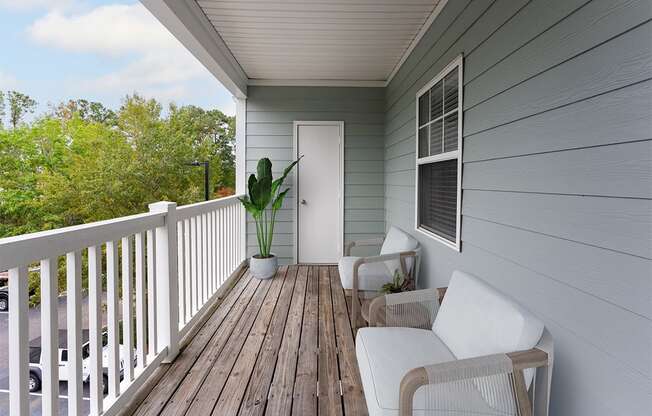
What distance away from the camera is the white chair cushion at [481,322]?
4.49 feet

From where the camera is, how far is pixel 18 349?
1.24 meters

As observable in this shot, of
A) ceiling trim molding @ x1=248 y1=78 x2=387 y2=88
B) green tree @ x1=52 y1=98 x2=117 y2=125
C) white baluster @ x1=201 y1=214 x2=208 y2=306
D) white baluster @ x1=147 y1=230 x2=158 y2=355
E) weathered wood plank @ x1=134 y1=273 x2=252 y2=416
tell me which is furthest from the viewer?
green tree @ x1=52 y1=98 x2=117 y2=125

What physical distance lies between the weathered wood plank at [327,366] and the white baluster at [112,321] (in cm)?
106

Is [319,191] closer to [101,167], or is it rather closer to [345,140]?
[345,140]

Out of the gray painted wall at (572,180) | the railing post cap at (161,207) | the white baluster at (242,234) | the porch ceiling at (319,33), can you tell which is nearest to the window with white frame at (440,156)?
the gray painted wall at (572,180)

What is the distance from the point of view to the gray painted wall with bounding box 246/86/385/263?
5109mm

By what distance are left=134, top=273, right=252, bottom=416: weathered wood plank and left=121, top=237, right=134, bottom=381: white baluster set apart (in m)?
0.17

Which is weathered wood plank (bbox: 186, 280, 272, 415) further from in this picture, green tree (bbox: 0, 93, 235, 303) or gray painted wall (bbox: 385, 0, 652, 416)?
green tree (bbox: 0, 93, 235, 303)

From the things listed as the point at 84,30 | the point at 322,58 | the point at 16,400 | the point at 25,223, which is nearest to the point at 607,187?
the point at 16,400

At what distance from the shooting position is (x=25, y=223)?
47.2 feet

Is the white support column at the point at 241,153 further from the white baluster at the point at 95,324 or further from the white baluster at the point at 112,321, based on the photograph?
the white baluster at the point at 95,324

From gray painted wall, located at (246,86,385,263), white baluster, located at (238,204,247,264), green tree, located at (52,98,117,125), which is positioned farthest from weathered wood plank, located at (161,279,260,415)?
green tree, located at (52,98,117,125)

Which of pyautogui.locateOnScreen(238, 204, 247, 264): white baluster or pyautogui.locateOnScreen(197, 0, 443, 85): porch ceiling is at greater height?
pyautogui.locateOnScreen(197, 0, 443, 85): porch ceiling

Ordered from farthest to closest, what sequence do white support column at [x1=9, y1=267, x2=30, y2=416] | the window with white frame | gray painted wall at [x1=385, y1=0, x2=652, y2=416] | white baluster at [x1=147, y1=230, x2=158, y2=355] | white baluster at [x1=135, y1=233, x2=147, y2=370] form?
the window with white frame
white baluster at [x1=147, y1=230, x2=158, y2=355]
white baluster at [x1=135, y1=233, x2=147, y2=370]
white support column at [x1=9, y1=267, x2=30, y2=416]
gray painted wall at [x1=385, y1=0, x2=652, y2=416]
